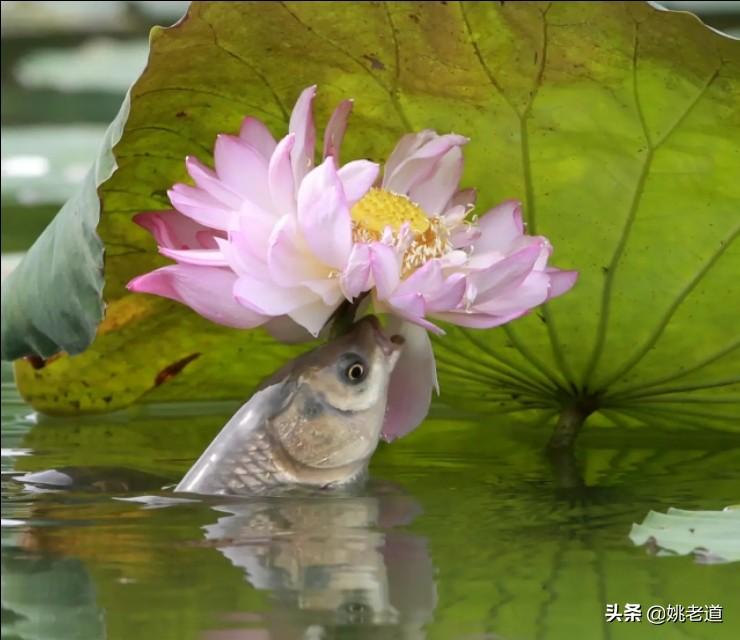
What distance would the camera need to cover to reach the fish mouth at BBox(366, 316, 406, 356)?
73cm

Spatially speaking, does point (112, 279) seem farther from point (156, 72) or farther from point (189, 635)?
point (189, 635)

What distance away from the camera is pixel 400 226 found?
717 millimetres

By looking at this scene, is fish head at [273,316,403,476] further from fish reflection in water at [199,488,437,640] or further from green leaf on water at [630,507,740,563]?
green leaf on water at [630,507,740,563]

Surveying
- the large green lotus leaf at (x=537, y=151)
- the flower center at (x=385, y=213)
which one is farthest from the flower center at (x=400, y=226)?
the large green lotus leaf at (x=537, y=151)

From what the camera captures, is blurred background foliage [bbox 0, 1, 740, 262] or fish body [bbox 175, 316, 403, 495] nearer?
fish body [bbox 175, 316, 403, 495]

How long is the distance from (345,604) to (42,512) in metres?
0.27

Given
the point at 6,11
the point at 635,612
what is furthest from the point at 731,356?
the point at 6,11

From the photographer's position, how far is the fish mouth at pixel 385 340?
729 mm

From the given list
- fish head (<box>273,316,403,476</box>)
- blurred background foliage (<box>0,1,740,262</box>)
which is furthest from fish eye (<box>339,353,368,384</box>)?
blurred background foliage (<box>0,1,740,262</box>)

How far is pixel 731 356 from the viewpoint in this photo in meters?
0.87

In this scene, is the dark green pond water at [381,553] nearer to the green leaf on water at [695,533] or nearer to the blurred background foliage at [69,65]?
the green leaf on water at [695,533]

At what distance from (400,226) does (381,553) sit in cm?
21

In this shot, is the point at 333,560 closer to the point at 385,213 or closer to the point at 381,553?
the point at 381,553

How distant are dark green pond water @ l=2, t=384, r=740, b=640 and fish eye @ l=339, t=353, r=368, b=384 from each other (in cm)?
7
